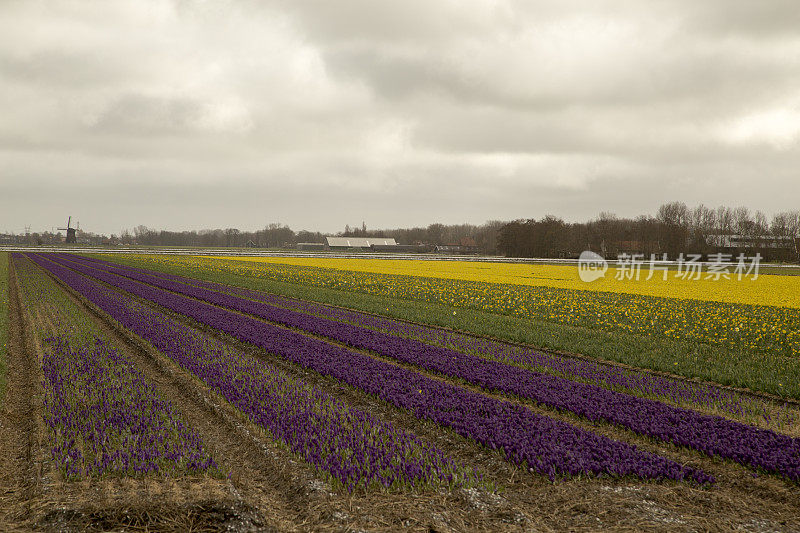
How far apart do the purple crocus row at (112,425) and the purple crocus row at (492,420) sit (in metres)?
3.88

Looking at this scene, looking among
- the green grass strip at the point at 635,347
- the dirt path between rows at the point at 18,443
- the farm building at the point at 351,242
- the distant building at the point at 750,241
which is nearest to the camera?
the dirt path between rows at the point at 18,443

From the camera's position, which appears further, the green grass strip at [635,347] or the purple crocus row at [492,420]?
the green grass strip at [635,347]

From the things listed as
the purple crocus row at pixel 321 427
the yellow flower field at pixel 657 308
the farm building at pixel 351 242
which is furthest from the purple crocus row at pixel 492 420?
the farm building at pixel 351 242

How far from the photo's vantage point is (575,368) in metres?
13.1

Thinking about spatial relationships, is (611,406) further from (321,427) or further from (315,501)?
(315,501)

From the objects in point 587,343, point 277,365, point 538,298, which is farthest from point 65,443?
point 538,298

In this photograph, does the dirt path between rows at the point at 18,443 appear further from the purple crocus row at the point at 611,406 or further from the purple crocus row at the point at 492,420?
the purple crocus row at the point at 611,406

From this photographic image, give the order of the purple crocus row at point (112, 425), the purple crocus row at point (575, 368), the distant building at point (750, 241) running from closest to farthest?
the purple crocus row at point (112, 425), the purple crocus row at point (575, 368), the distant building at point (750, 241)

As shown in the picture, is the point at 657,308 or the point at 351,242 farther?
the point at 351,242

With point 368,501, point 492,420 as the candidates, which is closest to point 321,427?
point 368,501

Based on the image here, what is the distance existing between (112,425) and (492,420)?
646 centimetres

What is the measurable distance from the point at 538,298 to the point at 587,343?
1309 cm

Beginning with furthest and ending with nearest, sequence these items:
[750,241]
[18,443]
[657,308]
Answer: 1. [750,241]
2. [657,308]
3. [18,443]

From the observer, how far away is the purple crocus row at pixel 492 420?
7.31 metres
